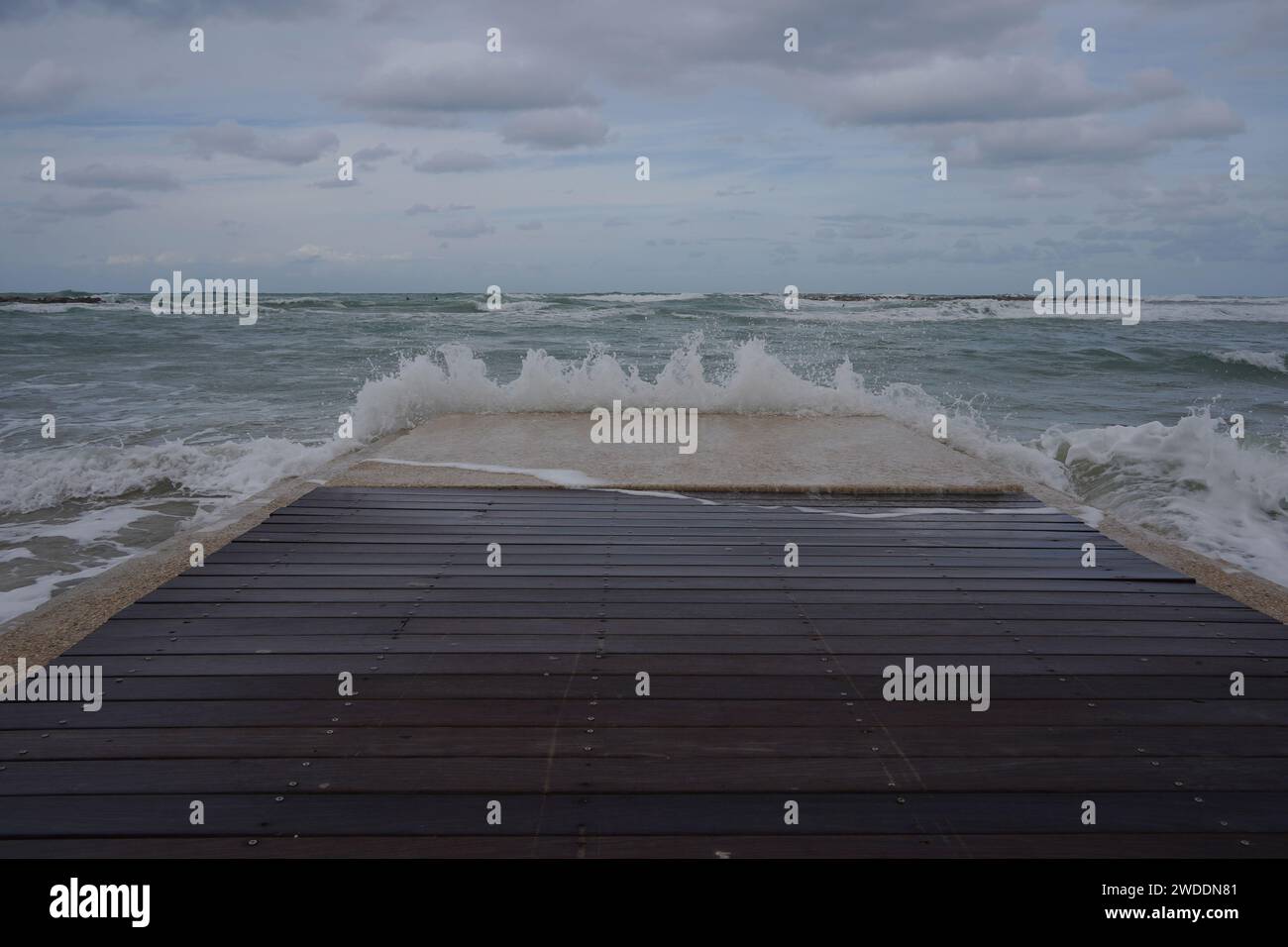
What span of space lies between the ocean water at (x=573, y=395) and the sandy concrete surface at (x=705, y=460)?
829mm

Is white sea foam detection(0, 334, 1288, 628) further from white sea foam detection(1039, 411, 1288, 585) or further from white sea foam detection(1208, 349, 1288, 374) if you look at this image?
white sea foam detection(1208, 349, 1288, 374)

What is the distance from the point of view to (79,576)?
195 inches

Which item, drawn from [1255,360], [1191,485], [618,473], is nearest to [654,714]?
[618,473]

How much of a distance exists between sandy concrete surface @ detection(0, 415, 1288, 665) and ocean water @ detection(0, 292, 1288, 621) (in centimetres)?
76

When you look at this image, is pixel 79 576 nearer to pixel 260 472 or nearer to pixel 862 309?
→ pixel 260 472

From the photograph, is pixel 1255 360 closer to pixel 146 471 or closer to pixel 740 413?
pixel 740 413

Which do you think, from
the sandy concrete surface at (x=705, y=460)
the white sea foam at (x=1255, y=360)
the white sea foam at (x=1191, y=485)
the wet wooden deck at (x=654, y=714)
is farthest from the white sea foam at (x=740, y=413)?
the white sea foam at (x=1255, y=360)

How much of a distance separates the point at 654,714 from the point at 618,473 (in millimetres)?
3321

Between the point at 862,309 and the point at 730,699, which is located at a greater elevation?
the point at 862,309

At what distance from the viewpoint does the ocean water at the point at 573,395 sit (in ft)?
21.4

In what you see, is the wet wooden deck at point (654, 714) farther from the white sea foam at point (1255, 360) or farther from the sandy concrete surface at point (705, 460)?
the white sea foam at point (1255, 360)

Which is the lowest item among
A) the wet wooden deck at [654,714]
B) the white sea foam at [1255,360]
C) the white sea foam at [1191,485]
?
A: the wet wooden deck at [654,714]
